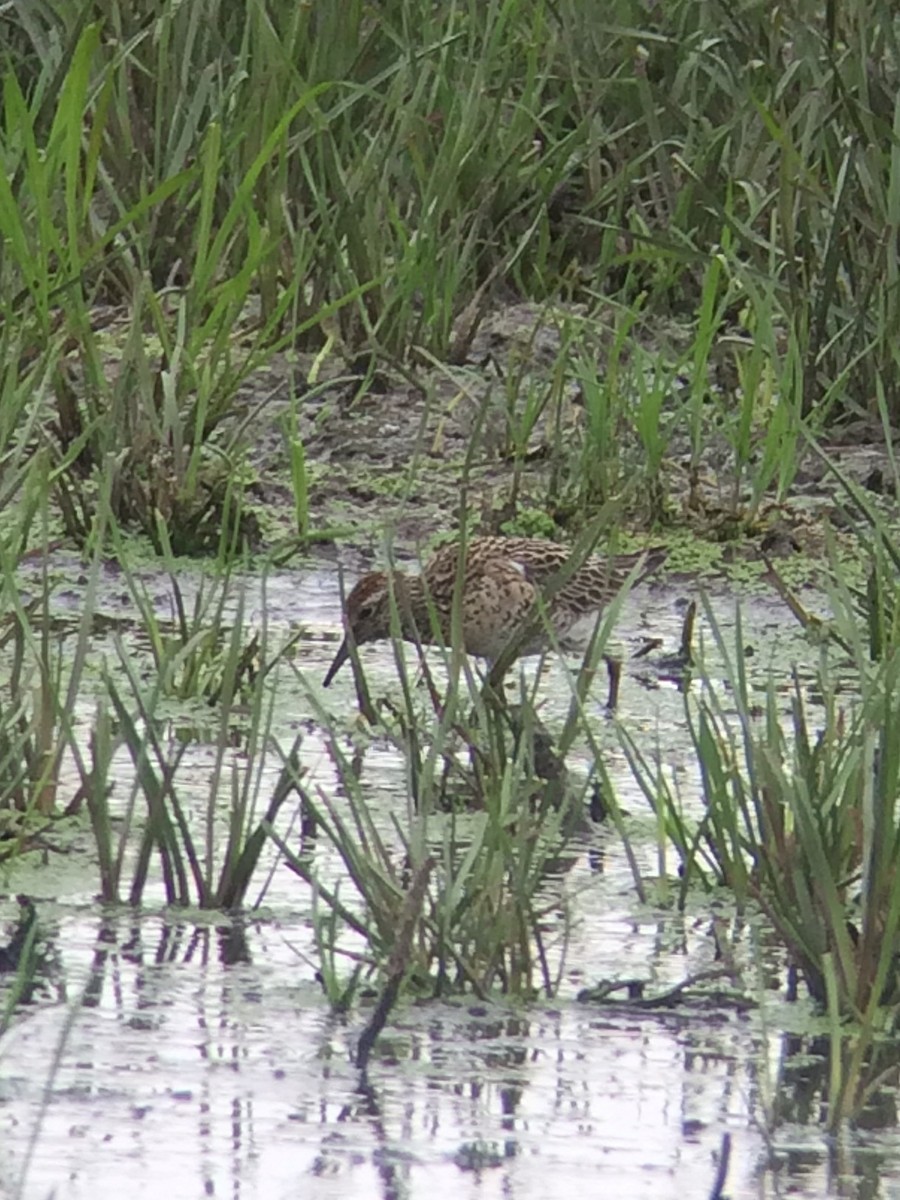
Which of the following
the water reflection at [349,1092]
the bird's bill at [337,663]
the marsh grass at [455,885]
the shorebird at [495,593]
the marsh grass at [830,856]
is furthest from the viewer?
the shorebird at [495,593]

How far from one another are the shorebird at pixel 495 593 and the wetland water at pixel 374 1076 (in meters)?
1.63

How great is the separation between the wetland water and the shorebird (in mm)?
1626

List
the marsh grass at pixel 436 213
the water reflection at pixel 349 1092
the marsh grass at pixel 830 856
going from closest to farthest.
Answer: the water reflection at pixel 349 1092
the marsh grass at pixel 830 856
the marsh grass at pixel 436 213

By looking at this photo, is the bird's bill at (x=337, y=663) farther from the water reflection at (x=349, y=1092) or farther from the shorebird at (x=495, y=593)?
the water reflection at (x=349, y=1092)

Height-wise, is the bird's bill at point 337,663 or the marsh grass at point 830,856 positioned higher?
the marsh grass at point 830,856

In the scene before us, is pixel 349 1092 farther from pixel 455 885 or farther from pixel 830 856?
pixel 830 856

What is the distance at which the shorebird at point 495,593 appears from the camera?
6.01 metres

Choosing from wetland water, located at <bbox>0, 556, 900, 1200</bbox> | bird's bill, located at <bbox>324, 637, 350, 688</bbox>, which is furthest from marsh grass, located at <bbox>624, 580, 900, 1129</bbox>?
bird's bill, located at <bbox>324, 637, 350, 688</bbox>

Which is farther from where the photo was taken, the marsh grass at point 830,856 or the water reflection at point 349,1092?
the marsh grass at point 830,856

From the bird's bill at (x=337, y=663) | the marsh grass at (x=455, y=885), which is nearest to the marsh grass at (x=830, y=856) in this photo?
the marsh grass at (x=455, y=885)

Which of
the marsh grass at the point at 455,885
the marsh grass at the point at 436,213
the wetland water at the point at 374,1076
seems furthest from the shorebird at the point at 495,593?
the wetland water at the point at 374,1076

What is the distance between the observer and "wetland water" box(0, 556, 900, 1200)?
125 inches

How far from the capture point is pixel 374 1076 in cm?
349

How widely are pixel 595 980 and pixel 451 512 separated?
333 centimetres
